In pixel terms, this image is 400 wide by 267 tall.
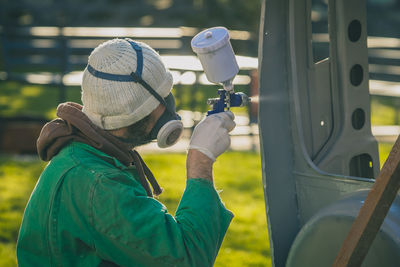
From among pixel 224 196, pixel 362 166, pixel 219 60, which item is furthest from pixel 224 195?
pixel 219 60

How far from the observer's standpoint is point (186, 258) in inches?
88.1

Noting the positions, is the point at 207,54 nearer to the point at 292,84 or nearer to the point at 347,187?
the point at 292,84

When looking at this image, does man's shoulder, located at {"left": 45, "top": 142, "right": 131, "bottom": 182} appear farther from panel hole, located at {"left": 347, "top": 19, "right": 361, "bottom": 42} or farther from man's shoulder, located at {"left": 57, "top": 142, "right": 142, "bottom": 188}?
panel hole, located at {"left": 347, "top": 19, "right": 361, "bottom": 42}

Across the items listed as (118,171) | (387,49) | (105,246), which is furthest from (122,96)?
(387,49)

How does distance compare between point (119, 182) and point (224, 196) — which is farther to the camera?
point (224, 196)

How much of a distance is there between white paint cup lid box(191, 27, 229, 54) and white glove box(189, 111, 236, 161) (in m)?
0.25

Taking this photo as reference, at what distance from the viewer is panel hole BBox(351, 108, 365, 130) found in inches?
118

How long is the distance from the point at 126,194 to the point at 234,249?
3.38m

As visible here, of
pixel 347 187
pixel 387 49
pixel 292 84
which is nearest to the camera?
pixel 347 187

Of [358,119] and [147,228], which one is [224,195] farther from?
[147,228]

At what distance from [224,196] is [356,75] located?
4153 millimetres

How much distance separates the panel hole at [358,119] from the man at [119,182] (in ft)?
2.46

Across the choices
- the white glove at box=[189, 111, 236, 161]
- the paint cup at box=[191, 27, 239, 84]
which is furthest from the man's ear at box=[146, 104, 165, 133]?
the paint cup at box=[191, 27, 239, 84]

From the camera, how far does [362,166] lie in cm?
304
